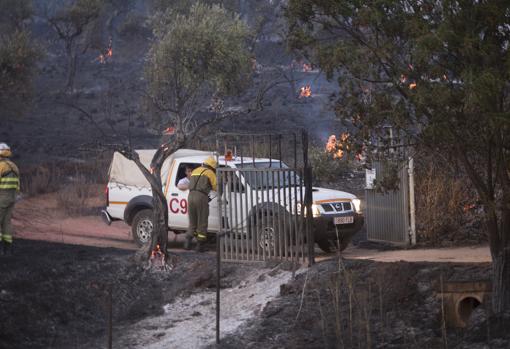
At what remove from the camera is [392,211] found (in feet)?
57.0

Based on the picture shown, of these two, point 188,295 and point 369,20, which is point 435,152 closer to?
point 369,20

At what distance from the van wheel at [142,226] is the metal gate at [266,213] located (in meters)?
3.34

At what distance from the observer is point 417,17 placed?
9398 mm

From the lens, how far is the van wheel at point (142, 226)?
17625 mm

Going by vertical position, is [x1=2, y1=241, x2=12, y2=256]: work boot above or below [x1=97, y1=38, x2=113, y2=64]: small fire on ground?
below

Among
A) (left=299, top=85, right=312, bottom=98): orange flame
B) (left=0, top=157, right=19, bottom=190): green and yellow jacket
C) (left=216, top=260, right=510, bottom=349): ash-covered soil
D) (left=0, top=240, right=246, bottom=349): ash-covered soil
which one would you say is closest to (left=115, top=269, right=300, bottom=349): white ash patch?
(left=0, top=240, right=246, bottom=349): ash-covered soil

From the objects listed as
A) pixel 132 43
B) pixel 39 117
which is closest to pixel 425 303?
pixel 39 117

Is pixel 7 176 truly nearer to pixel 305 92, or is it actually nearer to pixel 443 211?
pixel 443 211

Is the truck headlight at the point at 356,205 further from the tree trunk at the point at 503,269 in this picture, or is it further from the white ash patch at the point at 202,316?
the tree trunk at the point at 503,269

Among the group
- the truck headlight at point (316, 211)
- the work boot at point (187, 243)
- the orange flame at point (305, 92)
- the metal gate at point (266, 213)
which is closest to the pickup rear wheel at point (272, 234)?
the metal gate at point (266, 213)

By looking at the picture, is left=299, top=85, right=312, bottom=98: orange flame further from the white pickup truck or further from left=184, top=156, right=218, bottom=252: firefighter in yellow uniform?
left=184, top=156, right=218, bottom=252: firefighter in yellow uniform

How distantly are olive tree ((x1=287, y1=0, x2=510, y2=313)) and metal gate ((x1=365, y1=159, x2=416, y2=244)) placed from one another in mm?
6226

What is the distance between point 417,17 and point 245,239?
5.61 meters

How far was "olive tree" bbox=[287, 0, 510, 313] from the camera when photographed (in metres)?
8.86
